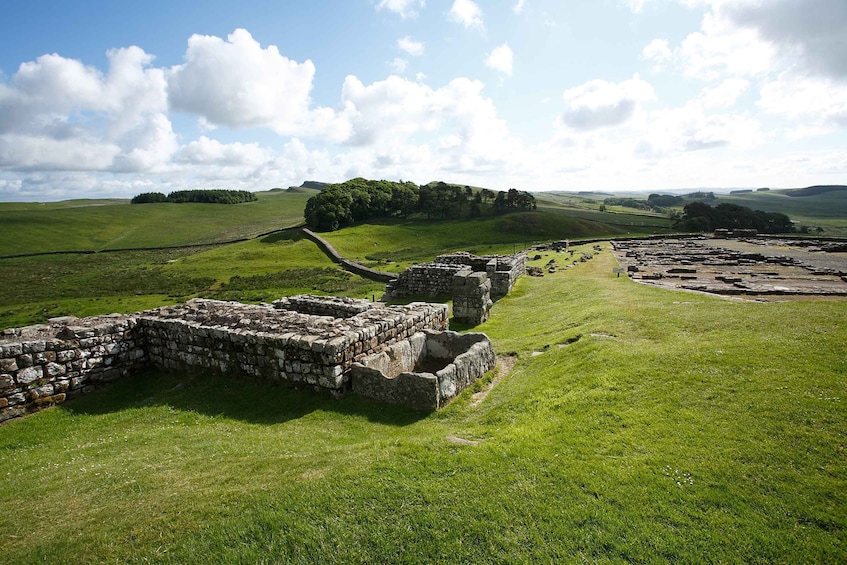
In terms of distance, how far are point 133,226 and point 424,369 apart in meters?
135

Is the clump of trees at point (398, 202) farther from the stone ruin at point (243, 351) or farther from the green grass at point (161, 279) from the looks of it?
the stone ruin at point (243, 351)

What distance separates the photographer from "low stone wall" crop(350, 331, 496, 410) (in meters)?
10.8

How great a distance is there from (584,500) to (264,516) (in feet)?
15.6

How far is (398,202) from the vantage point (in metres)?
112

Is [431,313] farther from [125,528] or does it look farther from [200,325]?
[125,528]

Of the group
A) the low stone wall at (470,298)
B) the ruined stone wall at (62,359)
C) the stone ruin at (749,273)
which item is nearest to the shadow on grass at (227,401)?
the ruined stone wall at (62,359)

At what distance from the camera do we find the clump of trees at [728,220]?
97.9 metres

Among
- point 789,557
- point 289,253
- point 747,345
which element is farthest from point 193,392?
point 289,253

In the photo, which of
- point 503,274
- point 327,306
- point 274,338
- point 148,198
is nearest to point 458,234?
point 503,274

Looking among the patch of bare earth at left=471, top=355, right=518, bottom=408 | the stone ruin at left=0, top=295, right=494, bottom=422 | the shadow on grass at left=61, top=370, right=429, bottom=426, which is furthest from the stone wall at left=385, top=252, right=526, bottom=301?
the shadow on grass at left=61, top=370, right=429, bottom=426

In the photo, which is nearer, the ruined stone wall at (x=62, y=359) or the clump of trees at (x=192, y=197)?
the ruined stone wall at (x=62, y=359)

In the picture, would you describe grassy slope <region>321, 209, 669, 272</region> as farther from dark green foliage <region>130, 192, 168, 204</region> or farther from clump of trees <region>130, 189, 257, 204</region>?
dark green foliage <region>130, 192, 168, 204</region>

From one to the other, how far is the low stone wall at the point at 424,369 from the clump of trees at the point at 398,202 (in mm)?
87801

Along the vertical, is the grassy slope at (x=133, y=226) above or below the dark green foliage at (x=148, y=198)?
below
